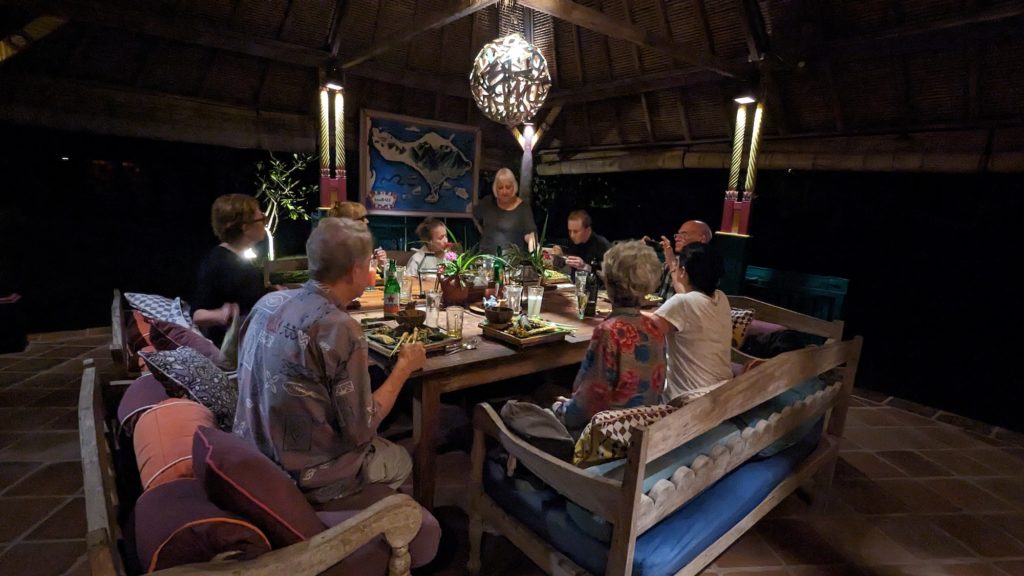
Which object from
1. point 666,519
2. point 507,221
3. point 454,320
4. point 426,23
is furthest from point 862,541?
point 426,23

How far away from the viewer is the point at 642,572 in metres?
1.40

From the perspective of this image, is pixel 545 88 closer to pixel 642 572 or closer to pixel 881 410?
pixel 642 572

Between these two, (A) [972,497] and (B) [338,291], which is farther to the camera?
(A) [972,497]

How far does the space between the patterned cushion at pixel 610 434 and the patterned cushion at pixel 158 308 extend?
6.11 feet

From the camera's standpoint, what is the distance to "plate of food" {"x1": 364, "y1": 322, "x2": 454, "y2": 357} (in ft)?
6.48

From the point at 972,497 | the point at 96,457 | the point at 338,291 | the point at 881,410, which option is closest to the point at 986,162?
the point at 881,410

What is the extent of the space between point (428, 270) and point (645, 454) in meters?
2.52

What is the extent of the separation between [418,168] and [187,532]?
5496mm

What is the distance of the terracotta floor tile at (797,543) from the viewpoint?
85.2 inches

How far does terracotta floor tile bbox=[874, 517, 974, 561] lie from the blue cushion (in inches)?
34.6

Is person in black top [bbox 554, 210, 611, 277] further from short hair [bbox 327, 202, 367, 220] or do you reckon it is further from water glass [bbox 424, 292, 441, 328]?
water glass [bbox 424, 292, 441, 328]

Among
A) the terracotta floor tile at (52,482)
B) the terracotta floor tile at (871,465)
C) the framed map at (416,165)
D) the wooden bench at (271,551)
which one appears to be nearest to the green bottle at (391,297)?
the wooden bench at (271,551)

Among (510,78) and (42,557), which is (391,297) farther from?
(42,557)

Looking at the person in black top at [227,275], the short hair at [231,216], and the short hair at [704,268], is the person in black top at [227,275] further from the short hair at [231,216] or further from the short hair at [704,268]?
the short hair at [704,268]
